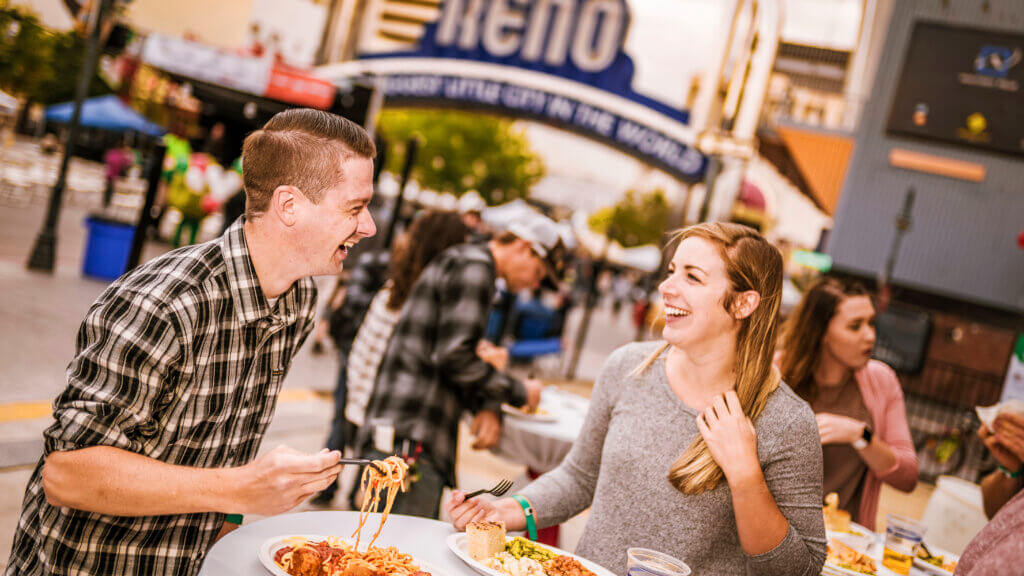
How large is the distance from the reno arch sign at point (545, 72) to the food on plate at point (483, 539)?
48.3 feet

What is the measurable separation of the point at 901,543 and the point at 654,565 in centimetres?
148

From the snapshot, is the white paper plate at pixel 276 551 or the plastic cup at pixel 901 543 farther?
the plastic cup at pixel 901 543

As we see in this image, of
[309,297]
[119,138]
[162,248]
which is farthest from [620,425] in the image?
[119,138]

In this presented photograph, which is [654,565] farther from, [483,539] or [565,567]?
[483,539]

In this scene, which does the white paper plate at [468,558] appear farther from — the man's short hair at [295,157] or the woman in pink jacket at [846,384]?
the woman in pink jacket at [846,384]

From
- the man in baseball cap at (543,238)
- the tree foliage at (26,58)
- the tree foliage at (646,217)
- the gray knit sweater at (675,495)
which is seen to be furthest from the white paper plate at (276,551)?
the tree foliage at (26,58)

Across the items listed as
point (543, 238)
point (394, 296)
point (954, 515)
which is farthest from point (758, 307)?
point (954, 515)

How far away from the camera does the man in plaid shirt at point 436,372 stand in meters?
3.69

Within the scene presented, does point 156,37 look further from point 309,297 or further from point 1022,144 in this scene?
point 1022,144

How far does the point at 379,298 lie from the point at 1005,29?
62.8ft

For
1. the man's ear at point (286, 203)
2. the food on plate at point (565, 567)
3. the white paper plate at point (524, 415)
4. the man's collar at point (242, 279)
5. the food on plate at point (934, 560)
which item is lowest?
the white paper plate at point (524, 415)

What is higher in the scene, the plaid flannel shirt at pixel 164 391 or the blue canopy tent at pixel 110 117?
the blue canopy tent at pixel 110 117

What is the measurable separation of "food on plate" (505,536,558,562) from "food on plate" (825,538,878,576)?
1.07m

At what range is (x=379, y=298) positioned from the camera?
4832mm
